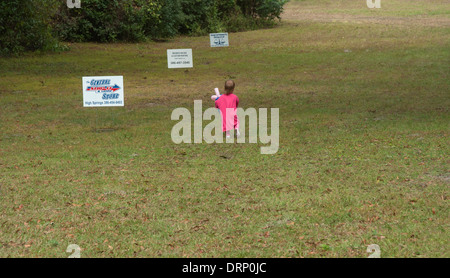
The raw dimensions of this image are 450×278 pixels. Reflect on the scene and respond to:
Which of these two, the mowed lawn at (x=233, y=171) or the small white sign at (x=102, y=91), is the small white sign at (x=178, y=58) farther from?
the small white sign at (x=102, y=91)

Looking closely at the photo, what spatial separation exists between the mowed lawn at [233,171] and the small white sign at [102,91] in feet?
2.84

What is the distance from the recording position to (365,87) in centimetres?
2280

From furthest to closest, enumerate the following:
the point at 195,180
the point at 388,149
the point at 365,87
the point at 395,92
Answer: the point at 365,87 < the point at 395,92 < the point at 388,149 < the point at 195,180

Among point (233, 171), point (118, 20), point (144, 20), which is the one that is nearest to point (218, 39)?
point (144, 20)

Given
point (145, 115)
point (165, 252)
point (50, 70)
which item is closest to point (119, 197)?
point (165, 252)

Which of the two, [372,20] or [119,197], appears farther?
[372,20]

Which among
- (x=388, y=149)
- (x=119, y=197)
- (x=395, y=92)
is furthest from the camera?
(x=395, y=92)

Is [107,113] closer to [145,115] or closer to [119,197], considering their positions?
[145,115]

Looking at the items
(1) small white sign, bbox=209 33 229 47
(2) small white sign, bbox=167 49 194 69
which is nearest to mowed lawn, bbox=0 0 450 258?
(2) small white sign, bbox=167 49 194 69

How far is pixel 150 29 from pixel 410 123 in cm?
3141

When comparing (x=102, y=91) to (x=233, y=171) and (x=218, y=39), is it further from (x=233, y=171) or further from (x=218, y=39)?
(x=218, y=39)

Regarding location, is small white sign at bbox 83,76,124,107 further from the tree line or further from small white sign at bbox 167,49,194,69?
the tree line

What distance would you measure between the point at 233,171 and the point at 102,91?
4.54 meters

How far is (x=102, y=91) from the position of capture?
13.9 m
